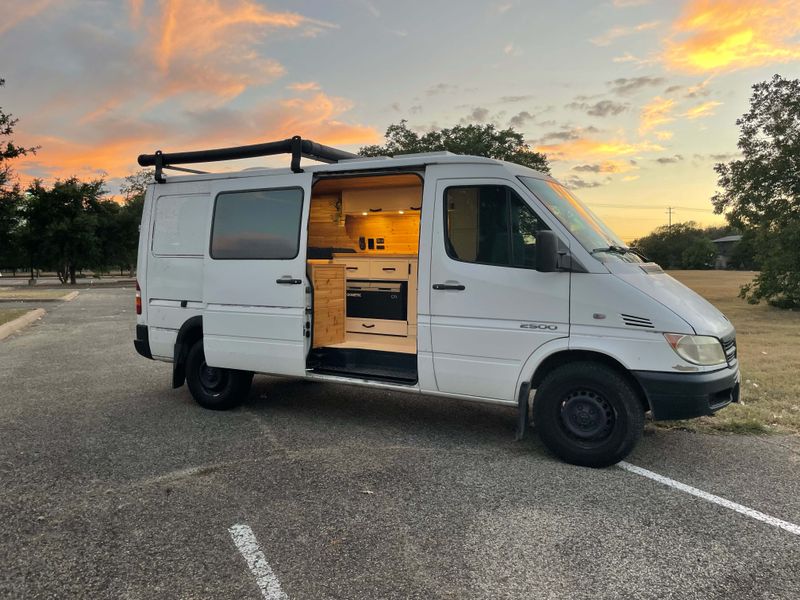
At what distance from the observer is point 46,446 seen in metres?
5.19

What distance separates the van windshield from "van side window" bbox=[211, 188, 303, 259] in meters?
2.37

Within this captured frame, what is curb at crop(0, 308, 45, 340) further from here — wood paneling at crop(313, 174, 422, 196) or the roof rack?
wood paneling at crop(313, 174, 422, 196)

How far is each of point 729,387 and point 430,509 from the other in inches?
101

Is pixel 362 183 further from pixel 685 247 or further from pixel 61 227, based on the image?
pixel 685 247

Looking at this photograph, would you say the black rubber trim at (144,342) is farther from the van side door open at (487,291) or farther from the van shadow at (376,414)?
the van side door open at (487,291)

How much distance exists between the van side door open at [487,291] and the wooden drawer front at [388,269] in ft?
3.72

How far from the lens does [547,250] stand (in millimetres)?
4520

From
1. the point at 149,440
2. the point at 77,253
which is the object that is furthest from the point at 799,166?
the point at 77,253

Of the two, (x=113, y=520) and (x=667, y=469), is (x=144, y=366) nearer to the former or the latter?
(x=113, y=520)

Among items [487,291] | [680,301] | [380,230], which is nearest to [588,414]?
[680,301]

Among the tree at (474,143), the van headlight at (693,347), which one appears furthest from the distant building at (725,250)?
the van headlight at (693,347)

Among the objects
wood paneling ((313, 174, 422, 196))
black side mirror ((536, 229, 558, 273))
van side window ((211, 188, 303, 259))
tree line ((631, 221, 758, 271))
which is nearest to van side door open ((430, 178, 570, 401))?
black side mirror ((536, 229, 558, 273))

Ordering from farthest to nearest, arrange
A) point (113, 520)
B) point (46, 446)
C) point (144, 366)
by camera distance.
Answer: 1. point (144, 366)
2. point (46, 446)
3. point (113, 520)

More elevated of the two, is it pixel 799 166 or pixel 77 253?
pixel 799 166
